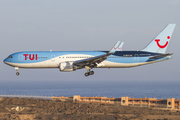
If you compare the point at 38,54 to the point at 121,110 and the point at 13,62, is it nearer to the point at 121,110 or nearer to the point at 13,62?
the point at 13,62

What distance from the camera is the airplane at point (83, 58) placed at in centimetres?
5547

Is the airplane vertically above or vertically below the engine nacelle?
above

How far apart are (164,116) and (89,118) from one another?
14.8 metres

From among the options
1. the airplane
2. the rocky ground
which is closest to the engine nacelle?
the airplane

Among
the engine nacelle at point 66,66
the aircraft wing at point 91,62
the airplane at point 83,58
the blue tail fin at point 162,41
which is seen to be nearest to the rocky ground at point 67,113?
the airplane at point 83,58

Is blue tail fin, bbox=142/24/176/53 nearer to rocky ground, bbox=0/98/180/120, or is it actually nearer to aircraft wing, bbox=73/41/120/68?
aircraft wing, bbox=73/41/120/68

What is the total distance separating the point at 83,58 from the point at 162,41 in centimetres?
1800

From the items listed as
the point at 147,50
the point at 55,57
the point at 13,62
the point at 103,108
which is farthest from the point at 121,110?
the point at 13,62

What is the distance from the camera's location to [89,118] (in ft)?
160

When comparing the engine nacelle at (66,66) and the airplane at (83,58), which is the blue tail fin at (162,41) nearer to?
the airplane at (83,58)

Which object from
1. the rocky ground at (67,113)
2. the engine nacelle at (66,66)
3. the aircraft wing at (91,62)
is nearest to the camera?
the rocky ground at (67,113)

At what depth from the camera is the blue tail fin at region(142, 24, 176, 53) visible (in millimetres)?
59406

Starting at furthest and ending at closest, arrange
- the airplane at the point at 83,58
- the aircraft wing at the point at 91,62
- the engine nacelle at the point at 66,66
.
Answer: the airplane at the point at 83,58 → the engine nacelle at the point at 66,66 → the aircraft wing at the point at 91,62

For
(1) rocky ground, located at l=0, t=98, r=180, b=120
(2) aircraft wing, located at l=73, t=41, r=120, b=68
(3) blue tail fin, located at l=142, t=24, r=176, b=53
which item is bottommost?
(1) rocky ground, located at l=0, t=98, r=180, b=120
